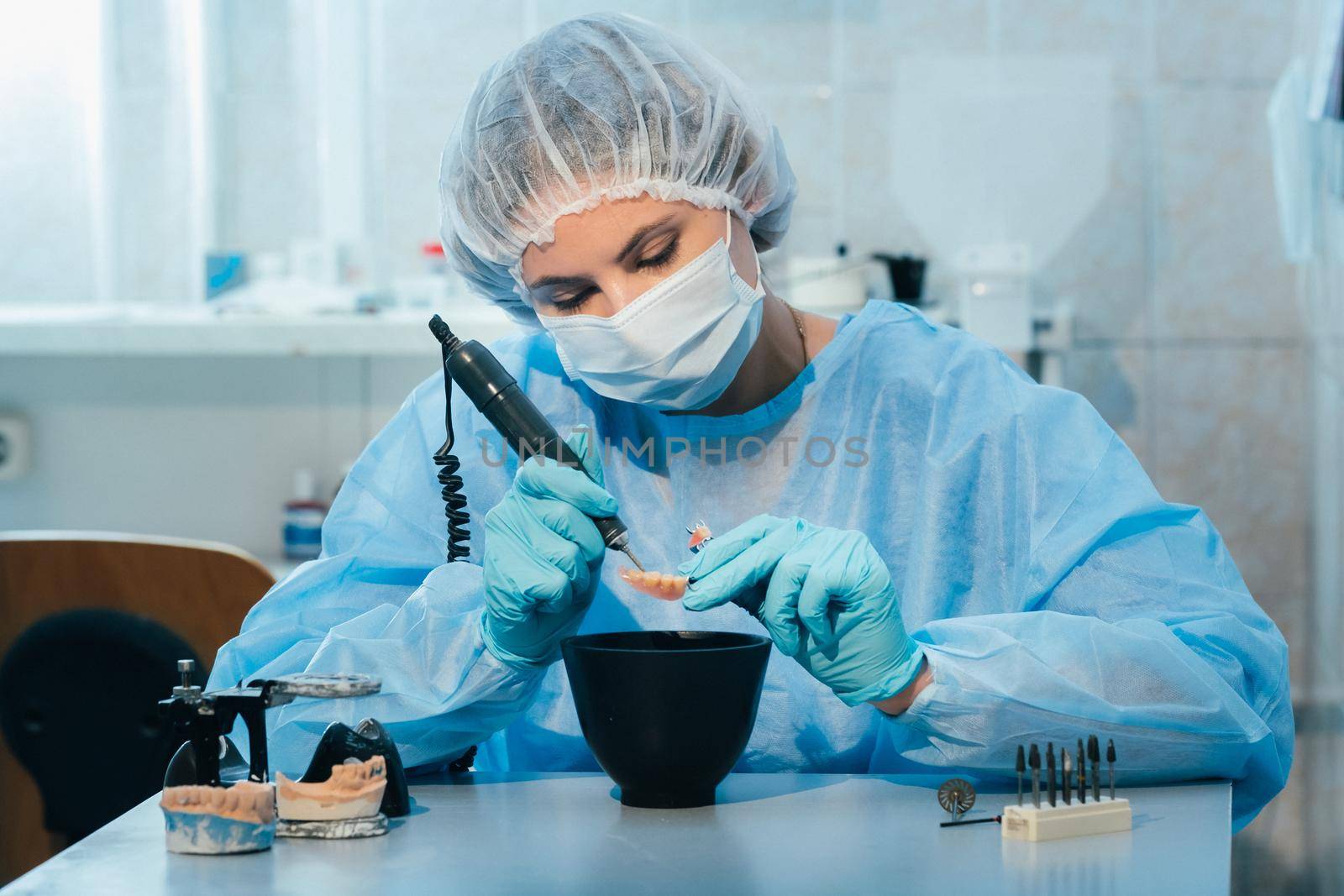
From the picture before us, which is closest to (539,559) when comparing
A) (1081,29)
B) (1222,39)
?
(1081,29)

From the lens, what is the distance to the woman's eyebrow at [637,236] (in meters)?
1.28

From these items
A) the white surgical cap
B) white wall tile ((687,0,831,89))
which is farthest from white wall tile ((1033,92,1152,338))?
Answer: the white surgical cap

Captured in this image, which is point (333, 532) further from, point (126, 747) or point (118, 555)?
point (126, 747)

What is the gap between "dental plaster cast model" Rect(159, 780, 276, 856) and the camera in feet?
2.82

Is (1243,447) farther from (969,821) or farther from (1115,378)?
(969,821)

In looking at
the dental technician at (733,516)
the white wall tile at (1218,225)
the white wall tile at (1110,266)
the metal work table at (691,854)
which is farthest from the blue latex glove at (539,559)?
the white wall tile at (1218,225)

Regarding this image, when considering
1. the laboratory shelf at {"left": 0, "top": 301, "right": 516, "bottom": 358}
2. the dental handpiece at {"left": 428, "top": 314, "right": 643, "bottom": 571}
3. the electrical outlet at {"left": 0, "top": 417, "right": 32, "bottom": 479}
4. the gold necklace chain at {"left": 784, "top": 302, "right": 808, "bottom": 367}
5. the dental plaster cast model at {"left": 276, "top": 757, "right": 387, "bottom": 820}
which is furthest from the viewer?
the electrical outlet at {"left": 0, "top": 417, "right": 32, "bottom": 479}

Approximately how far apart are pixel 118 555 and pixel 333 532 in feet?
1.65

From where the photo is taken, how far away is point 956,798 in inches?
36.2

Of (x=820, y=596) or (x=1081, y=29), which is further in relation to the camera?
(x=1081, y=29)

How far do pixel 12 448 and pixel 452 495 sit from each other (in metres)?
1.85

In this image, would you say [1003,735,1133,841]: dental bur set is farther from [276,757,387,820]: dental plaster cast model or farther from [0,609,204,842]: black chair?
[0,609,204,842]: black chair

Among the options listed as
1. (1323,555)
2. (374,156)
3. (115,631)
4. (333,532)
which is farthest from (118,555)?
(1323,555)

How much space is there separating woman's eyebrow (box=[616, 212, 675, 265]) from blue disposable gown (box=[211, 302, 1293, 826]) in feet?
0.67
